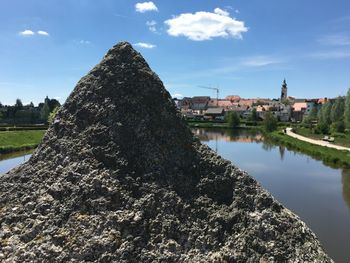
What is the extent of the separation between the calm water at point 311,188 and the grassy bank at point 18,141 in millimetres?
2480

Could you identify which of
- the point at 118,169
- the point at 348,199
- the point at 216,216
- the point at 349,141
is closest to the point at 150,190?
the point at 118,169

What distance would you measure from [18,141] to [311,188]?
50219mm

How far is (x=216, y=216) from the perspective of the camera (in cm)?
700

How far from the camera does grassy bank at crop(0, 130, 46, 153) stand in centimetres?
6327

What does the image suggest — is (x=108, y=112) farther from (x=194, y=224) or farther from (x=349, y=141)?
(x=349, y=141)

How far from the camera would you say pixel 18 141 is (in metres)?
71.2

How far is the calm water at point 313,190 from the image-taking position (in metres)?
23.7

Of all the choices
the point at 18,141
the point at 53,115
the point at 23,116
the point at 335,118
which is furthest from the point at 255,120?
the point at 53,115

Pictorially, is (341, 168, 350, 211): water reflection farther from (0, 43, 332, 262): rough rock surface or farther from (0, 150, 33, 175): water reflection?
(0, 150, 33, 175): water reflection

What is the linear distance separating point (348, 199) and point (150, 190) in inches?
1207

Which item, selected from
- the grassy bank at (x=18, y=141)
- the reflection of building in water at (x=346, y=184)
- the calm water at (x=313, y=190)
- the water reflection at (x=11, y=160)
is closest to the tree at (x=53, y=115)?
the grassy bank at (x=18, y=141)

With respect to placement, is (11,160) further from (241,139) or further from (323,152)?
(241,139)

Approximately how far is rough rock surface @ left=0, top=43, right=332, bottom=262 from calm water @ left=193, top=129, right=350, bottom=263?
14.4m

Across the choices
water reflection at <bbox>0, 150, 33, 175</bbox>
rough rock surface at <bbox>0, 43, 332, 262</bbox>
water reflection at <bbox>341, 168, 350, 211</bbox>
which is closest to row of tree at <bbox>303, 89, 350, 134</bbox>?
water reflection at <bbox>341, 168, 350, 211</bbox>
